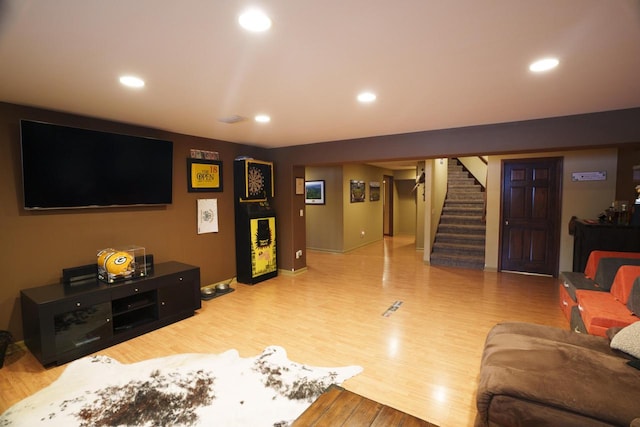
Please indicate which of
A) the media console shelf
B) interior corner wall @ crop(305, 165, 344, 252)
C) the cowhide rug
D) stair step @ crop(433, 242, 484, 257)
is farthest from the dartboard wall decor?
stair step @ crop(433, 242, 484, 257)

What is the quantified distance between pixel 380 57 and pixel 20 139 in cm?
333

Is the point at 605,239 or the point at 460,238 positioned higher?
the point at 605,239

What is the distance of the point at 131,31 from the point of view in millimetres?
1623

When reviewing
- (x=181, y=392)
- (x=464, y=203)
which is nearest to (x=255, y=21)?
(x=181, y=392)

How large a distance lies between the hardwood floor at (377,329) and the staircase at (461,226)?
0.65 metres

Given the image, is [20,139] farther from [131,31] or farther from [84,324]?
[131,31]

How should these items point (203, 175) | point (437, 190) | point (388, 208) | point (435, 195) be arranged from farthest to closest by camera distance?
point (388, 208)
point (437, 190)
point (435, 195)
point (203, 175)

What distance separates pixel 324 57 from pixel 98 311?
123 inches

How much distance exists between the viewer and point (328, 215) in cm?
775

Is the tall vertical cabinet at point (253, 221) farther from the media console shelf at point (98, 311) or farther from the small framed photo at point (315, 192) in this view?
the small framed photo at point (315, 192)

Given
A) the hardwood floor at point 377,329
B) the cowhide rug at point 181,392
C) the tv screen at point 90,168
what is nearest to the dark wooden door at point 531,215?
the hardwood floor at point 377,329

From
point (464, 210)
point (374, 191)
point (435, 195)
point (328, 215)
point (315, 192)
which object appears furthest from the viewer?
point (374, 191)

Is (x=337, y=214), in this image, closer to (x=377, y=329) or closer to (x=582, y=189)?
(x=377, y=329)

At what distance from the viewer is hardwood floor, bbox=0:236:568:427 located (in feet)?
7.84
